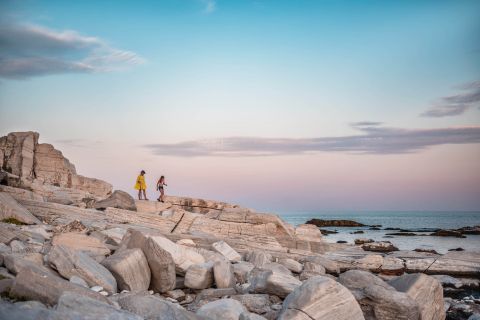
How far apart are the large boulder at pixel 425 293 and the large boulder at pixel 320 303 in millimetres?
2075

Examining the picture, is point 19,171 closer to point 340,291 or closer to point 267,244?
point 267,244

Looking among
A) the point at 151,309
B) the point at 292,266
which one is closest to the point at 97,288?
the point at 151,309

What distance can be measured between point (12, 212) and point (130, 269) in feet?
26.2

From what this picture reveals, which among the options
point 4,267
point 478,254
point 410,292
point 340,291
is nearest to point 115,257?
point 4,267

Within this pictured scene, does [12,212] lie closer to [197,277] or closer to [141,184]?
[197,277]

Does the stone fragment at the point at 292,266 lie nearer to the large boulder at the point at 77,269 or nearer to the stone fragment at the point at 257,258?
the stone fragment at the point at 257,258

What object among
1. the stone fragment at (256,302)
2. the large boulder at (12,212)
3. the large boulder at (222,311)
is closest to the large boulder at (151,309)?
the large boulder at (222,311)

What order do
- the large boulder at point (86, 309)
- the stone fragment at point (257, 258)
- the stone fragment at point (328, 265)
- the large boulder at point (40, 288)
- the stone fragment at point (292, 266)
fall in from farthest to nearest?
the stone fragment at point (328, 265) < the stone fragment at point (292, 266) < the stone fragment at point (257, 258) < the large boulder at point (40, 288) < the large boulder at point (86, 309)

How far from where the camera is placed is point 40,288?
646 centimetres

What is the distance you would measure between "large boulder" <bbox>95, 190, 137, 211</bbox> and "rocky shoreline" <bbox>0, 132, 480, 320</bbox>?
67 mm

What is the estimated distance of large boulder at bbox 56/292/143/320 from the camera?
5.35m

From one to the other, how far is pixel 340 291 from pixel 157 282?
14.7ft

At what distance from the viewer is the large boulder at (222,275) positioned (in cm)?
1027

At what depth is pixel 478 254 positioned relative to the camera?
20.8 m
